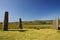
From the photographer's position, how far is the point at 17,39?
11.9 metres

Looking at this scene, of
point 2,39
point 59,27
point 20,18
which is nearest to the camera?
point 2,39

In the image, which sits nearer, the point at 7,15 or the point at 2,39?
the point at 2,39

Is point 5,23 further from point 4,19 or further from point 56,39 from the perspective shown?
point 56,39

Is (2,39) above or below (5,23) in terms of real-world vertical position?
below

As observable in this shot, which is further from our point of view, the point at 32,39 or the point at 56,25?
the point at 56,25

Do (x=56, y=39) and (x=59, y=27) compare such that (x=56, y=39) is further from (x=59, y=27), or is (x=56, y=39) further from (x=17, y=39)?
(x=59, y=27)

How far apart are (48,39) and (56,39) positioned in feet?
2.70

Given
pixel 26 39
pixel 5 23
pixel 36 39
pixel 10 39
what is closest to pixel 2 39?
pixel 10 39

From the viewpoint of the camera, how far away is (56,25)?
18.2m

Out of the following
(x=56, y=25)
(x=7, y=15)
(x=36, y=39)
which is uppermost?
(x=7, y=15)

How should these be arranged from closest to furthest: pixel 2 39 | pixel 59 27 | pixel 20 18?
1. pixel 2 39
2. pixel 59 27
3. pixel 20 18

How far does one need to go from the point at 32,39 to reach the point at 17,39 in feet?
4.92

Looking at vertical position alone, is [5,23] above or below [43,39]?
above

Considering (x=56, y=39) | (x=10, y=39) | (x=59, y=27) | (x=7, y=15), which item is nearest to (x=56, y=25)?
(x=59, y=27)
